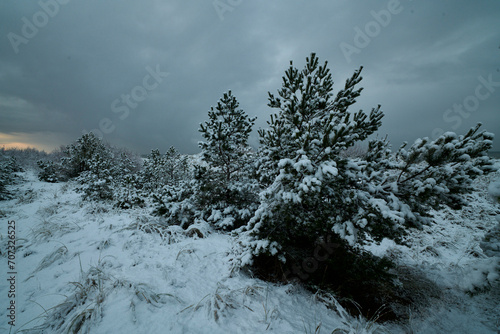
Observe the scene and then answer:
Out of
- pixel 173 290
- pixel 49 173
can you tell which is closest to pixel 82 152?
pixel 49 173

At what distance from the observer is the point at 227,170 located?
23.9 ft

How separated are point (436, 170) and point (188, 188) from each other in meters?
7.35

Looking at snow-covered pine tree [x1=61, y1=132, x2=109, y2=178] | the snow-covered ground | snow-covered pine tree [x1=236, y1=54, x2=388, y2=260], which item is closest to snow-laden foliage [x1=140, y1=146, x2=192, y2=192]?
snow-covered pine tree [x1=61, y1=132, x2=109, y2=178]

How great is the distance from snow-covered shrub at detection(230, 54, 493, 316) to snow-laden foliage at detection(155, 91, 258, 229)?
7.58 feet

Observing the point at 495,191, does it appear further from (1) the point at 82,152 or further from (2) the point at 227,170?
(1) the point at 82,152

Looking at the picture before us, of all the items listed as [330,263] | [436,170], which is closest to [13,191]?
[330,263]

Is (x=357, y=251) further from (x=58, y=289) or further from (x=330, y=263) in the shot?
(x=58, y=289)

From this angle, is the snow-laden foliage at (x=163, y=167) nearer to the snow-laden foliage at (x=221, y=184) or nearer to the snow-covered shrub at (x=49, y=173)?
the snow-covered shrub at (x=49, y=173)

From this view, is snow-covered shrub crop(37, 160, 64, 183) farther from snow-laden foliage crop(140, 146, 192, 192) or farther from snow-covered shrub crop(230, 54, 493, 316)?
snow-covered shrub crop(230, 54, 493, 316)

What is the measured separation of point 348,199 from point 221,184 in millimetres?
4583

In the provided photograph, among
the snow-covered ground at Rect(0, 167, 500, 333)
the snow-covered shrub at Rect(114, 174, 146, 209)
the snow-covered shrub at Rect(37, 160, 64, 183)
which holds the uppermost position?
the snow-covered shrub at Rect(37, 160, 64, 183)

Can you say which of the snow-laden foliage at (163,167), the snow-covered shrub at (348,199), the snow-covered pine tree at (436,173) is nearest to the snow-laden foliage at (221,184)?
the snow-covered shrub at (348,199)

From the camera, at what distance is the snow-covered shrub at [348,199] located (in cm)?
306

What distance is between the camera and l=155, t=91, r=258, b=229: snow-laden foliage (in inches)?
255
